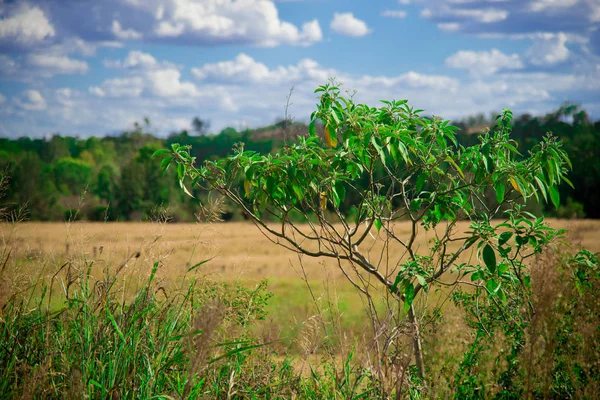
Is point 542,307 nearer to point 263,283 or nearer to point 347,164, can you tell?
point 347,164

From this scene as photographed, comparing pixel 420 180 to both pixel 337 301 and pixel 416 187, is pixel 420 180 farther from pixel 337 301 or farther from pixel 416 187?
pixel 337 301

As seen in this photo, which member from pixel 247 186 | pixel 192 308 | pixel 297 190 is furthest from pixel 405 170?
pixel 192 308

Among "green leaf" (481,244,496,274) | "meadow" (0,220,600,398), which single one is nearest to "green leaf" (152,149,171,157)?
"meadow" (0,220,600,398)

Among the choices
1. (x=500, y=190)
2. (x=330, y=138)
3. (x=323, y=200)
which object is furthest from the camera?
(x=323, y=200)

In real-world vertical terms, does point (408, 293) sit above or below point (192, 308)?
above

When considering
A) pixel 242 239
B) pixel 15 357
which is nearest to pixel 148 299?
pixel 15 357

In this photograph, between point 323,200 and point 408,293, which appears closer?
point 408,293

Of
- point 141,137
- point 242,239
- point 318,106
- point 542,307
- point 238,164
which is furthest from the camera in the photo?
point 141,137

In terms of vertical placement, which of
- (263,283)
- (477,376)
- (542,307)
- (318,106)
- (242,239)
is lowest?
(242,239)

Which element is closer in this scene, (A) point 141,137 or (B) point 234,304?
(B) point 234,304

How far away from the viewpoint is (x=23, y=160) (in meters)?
44.7

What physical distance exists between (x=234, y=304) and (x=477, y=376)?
6.89 ft

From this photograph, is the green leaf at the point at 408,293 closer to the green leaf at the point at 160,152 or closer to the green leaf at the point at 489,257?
the green leaf at the point at 489,257

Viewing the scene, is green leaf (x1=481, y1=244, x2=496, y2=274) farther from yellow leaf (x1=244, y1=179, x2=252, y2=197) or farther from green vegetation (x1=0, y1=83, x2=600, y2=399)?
yellow leaf (x1=244, y1=179, x2=252, y2=197)
